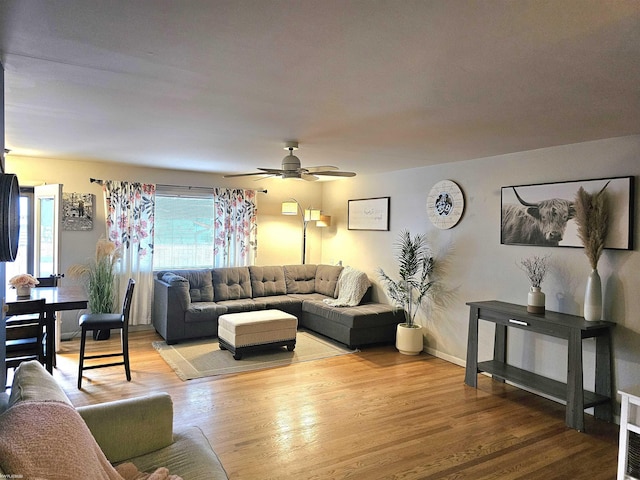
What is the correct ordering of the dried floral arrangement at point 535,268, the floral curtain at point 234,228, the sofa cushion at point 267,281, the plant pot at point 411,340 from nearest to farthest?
the dried floral arrangement at point 535,268 < the plant pot at point 411,340 < the sofa cushion at point 267,281 < the floral curtain at point 234,228

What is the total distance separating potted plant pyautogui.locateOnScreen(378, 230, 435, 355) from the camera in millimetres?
5059

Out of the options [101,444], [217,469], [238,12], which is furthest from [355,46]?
[101,444]

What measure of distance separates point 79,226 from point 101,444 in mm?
4472

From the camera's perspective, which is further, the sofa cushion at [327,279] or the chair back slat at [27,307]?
the sofa cushion at [327,279]

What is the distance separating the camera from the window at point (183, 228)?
612 cm

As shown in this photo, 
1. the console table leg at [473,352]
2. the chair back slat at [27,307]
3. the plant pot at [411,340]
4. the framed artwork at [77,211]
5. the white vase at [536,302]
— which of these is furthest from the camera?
the framed artwork at [77,211]

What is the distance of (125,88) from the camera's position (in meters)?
2.42

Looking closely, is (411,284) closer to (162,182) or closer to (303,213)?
(303,213)

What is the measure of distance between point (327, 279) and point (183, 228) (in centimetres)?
232

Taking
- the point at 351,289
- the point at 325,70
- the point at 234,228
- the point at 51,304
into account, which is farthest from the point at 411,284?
the point at 51,304

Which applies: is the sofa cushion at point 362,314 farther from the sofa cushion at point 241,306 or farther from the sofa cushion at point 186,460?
the sofa cushion at point 186,460

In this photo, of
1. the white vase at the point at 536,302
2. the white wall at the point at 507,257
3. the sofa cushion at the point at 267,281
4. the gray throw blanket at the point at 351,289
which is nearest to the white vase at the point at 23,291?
the sofa cushion at the point at 267,281

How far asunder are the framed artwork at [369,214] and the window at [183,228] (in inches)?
85.4

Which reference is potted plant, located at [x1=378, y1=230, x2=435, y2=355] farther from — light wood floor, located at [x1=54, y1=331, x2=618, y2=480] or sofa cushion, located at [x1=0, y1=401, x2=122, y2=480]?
sofa cushion, located at [x1=0, y1=401, x2=122, y2=480]
